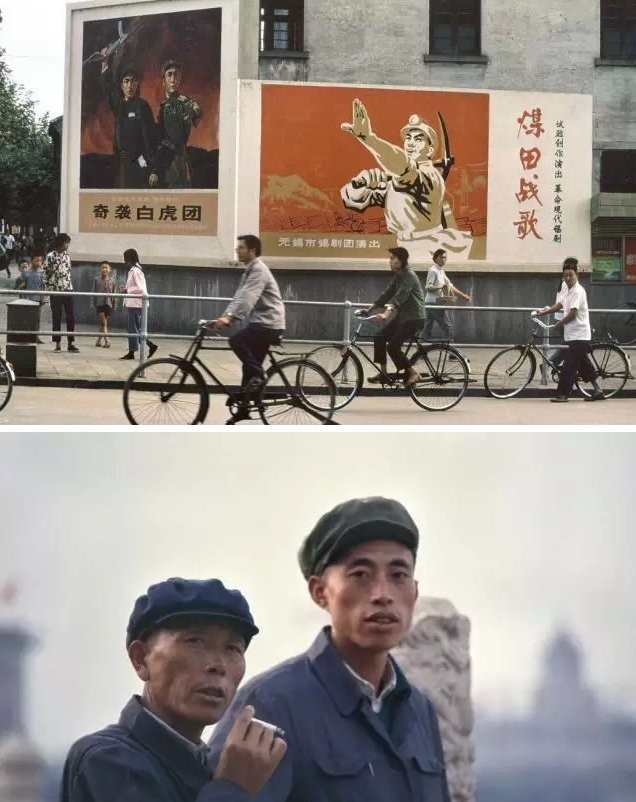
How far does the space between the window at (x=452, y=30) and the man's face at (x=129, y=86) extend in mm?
2546

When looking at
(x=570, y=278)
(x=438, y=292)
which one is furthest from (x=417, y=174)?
(x=570, y=278)

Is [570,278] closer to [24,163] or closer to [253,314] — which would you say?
[253,314]

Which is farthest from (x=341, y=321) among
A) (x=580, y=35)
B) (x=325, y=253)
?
(x=580, y=35)

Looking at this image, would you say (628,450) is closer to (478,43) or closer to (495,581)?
(495,581)

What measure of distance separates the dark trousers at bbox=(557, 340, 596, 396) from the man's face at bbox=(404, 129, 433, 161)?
5269 millimetres

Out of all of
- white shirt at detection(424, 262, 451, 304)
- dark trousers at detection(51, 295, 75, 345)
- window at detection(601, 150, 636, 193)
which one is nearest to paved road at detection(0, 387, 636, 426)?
dark trousers at detection(51, 295, 75, 345)

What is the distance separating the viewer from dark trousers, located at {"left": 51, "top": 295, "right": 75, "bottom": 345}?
354 inches

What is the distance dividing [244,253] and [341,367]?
1.55 metres

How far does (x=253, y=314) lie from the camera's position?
570 cm

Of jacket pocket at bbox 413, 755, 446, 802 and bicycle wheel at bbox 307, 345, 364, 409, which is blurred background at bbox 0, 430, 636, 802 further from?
bicycle wheel at bbox 307, 345, 364, 409

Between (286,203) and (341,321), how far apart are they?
4444mm

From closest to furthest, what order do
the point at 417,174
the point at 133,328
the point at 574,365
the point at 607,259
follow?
the point at 574,365 < the point at 133,328 < the point at 417,174 < the point at 607,259

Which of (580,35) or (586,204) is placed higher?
(580,35)

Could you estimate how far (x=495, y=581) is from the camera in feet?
10.8
